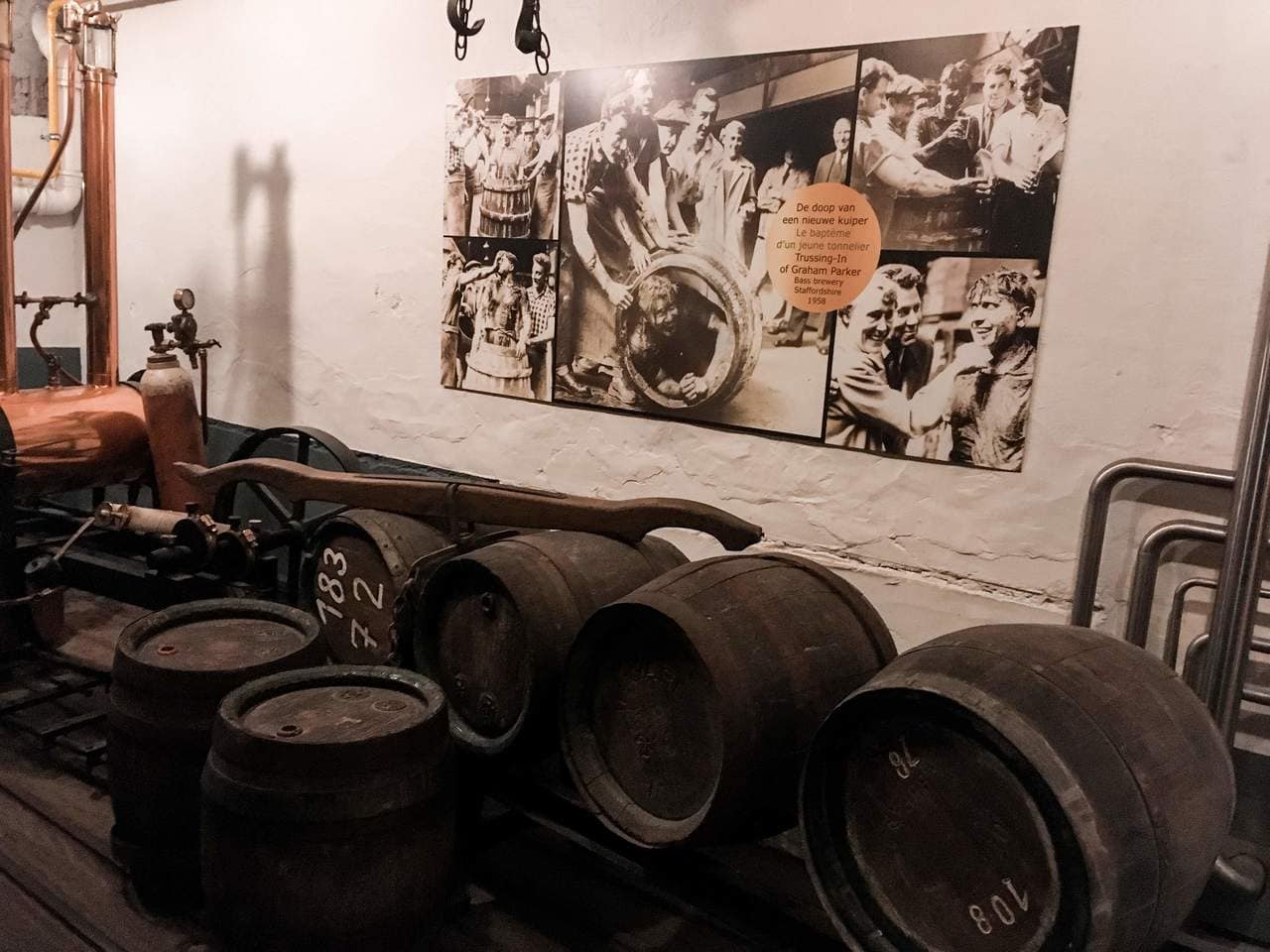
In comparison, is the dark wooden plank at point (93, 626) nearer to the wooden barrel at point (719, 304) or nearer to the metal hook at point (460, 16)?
the wooden barrel at point (719, 304)

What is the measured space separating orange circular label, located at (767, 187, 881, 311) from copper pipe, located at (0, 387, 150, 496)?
270 centimetres

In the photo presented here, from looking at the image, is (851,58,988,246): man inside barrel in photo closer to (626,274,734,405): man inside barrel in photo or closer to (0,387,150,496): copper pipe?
(626,274,734,405): man inside barrel in photo

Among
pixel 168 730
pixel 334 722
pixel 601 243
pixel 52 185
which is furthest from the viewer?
pixel 52 185

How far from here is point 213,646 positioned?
2.45 meters

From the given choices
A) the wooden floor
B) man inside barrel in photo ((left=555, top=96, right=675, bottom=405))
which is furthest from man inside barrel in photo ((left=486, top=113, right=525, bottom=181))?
the wooden floor

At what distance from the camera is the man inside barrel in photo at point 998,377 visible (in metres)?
2.58

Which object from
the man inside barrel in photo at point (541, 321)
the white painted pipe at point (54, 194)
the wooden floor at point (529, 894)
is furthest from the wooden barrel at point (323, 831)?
the white painted pipe at point (54, 194)

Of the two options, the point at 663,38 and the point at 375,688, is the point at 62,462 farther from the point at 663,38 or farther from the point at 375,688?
the point at 663,38

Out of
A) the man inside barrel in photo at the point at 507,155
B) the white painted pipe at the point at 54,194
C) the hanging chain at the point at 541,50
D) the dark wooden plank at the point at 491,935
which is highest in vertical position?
the hanging chain at the point at 541,50

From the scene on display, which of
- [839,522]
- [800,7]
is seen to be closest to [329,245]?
[800,7]

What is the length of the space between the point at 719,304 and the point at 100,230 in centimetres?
282

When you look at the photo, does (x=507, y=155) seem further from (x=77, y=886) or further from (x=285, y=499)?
(x=77, y=886)

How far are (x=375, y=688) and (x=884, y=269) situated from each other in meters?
1.74

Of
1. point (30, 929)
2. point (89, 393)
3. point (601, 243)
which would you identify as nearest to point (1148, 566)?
point (601, 243)
